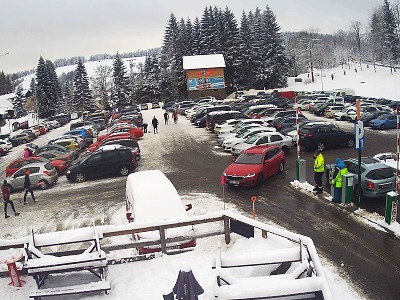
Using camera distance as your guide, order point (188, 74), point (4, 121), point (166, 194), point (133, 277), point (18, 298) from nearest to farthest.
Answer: point (18, 298) < point (133, 277) < point (166, 194) < point (188, 74) < point (4, 121)

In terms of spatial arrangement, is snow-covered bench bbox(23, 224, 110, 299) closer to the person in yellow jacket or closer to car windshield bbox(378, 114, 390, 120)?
the person in yellow jacket

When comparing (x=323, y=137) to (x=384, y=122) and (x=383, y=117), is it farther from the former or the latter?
(x=383, y=117)

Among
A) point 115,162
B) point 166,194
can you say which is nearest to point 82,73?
point 115,162

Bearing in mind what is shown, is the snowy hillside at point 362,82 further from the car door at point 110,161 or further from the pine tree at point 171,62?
the car door at point 110,161

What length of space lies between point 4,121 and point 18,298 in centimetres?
7739

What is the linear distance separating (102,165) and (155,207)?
11.7m

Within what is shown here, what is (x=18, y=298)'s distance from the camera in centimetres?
784

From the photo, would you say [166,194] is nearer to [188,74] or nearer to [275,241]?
[275,241]

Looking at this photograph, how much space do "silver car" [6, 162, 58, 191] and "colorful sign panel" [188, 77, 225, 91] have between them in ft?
163

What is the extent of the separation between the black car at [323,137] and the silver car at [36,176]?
15.6m

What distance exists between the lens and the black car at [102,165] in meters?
21.1

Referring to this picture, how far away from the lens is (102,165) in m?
21.2

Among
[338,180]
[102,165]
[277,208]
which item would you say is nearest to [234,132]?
[102,165]

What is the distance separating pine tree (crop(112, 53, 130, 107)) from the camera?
7988 centimetres
